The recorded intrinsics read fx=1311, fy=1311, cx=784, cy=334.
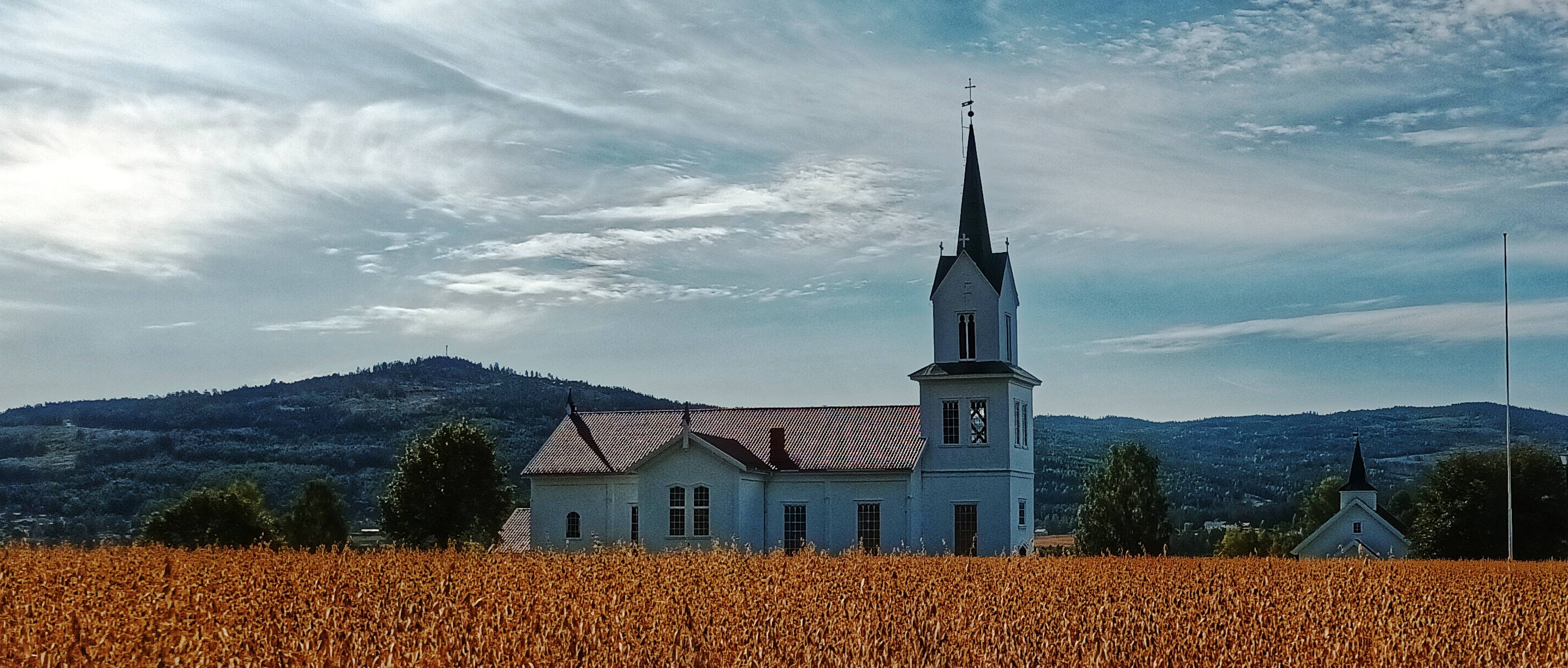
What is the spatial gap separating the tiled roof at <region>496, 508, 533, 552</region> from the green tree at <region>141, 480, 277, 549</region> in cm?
1088

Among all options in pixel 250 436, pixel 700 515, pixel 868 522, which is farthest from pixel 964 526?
pixel 250 436

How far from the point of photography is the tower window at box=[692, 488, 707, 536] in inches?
1816

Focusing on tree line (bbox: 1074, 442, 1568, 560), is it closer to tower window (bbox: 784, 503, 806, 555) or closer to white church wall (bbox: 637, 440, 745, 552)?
tower window (bbox: 784, 503, 806, 555)

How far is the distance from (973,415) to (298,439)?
116709mm

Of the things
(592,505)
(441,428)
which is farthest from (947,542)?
(441,428)

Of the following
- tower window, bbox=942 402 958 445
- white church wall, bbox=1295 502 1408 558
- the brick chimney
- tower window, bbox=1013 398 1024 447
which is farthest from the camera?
white church wall, bbox=1295 502 1408 558

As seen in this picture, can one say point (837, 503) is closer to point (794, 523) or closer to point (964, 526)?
point (794, 523)

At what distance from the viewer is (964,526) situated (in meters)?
47.4

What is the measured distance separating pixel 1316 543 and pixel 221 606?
309 feet

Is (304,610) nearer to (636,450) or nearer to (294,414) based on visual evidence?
(636,450)

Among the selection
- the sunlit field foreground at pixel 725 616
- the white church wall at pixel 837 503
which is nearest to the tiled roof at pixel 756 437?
the white church wall at pixel 837 503

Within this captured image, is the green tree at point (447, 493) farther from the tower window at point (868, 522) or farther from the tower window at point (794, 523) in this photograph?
the tower window at point (868, 522)

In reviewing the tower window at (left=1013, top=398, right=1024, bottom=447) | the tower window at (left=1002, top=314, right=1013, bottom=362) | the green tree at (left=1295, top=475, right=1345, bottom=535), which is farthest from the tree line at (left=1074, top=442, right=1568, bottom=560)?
the green tree at (left=1295, top=475, right=1345, bottom=535)

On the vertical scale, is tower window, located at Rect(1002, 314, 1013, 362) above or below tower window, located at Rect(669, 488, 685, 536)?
above
